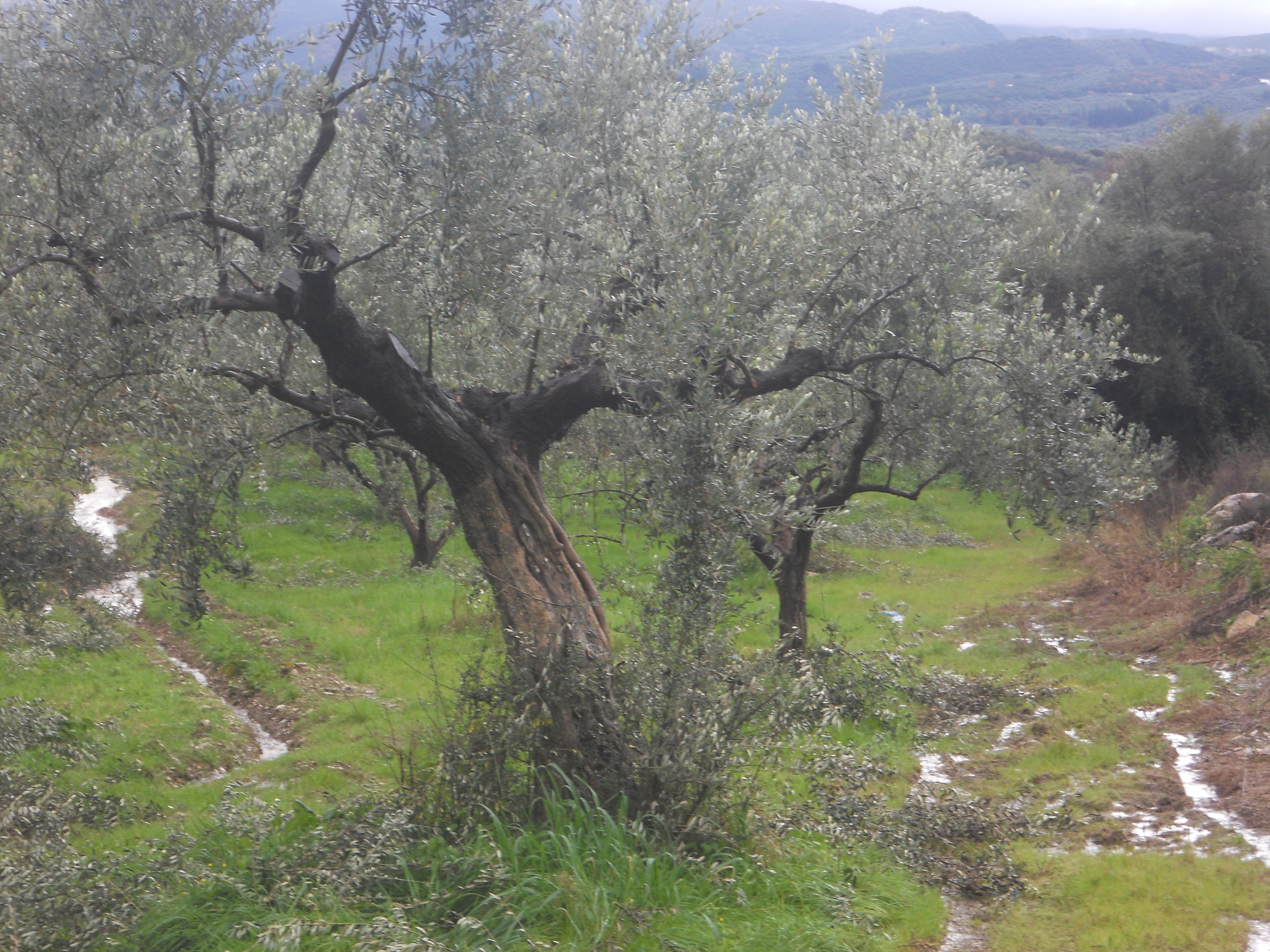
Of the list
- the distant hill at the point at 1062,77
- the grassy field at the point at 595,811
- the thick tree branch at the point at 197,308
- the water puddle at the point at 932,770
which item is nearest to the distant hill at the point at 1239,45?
the distant hill at the point at 1062,77

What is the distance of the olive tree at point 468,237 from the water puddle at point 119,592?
8.15 feet

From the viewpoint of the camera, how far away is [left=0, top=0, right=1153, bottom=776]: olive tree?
7457 millimetres

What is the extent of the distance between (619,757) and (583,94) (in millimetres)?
6239

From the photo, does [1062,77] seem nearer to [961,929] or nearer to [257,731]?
[257,731]

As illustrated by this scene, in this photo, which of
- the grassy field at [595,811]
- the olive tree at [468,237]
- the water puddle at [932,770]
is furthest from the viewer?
the water puddle at [932,770]

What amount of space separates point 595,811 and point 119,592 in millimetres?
7280

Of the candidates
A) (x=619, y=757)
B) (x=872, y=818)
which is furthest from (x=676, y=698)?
(x=872, y=818)

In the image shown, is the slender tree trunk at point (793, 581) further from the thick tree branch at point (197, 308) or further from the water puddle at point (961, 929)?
the thick tree branch at point (197, 308)

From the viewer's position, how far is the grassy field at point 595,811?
6520 millimetres

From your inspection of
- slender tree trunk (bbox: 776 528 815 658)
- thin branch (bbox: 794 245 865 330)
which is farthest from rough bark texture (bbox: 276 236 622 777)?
slender tree trunk (bbox: 776 528 815 658)

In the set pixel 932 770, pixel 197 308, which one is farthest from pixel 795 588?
pixel 197 308

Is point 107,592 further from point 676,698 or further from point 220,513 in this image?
point 676,698

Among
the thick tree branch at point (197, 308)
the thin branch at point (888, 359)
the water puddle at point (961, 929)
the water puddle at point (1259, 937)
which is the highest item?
the thick tree branch at point (197, 308)

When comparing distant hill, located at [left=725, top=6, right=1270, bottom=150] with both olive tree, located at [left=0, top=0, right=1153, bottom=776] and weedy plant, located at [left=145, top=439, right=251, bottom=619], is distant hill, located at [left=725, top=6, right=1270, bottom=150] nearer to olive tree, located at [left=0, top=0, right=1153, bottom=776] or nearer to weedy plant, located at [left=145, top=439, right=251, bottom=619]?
olive tree, located at [left=0, top=0, right=1153, bottom=776]
